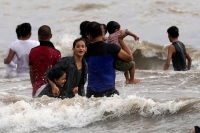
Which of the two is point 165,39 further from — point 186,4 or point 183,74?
point 183,74

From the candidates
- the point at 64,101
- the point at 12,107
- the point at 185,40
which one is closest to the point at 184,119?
the point at 64,101

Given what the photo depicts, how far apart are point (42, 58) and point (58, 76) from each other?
89cm

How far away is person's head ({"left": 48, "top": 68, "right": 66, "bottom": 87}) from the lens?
8.45 m

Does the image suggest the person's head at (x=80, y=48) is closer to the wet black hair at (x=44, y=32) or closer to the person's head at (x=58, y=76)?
the person's head at (x=58, y=76)

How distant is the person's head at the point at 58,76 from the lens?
8453 millimetres

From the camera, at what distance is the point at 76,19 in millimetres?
22844

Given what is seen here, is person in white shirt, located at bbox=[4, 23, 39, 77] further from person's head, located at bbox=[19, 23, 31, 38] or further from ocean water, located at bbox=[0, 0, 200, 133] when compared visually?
ocean water, located at bbox=[0, 0, 200, 133]

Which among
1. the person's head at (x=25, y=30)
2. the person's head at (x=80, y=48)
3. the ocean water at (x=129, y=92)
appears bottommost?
the ocean water at (x=129, y=92)

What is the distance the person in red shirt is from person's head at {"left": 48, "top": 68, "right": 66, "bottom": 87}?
778 millimetres

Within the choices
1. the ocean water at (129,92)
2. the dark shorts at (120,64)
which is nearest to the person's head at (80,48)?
the dark shorts at (120,64)

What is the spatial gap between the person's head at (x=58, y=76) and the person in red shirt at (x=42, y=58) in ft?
2.55

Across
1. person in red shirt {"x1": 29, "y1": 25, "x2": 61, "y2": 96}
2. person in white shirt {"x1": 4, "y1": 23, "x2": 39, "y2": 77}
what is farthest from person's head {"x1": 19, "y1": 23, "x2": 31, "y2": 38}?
person in red shirt {"x1": 29, "y1": 25, "x2": 61, "y2": 96}

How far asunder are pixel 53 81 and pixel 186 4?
15.8 metres

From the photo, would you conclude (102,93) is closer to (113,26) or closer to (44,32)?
(44,32)
